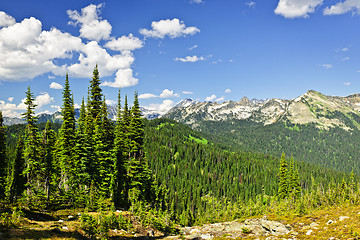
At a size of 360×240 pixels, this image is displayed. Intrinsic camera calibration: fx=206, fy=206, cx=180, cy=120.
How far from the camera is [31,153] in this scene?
1207 inches

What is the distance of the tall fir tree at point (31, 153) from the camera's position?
3028cm

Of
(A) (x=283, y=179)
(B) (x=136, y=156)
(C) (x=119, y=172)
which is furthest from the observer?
(A) (x=283, y=179)

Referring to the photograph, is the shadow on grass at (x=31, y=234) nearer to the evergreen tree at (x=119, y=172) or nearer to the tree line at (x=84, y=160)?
the tree line at (x=84, y=160)

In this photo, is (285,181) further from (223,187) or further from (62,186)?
(223,187)

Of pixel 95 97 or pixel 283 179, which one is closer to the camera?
pixel 95 97

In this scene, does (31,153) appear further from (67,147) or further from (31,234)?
(31,234)

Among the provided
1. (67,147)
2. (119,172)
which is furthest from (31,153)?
(119,172)

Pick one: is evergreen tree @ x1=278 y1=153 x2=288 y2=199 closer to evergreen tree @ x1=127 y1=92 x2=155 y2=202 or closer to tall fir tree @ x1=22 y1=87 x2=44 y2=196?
evergreen tree @ x1=127 y1=92 x2=155 y2=202

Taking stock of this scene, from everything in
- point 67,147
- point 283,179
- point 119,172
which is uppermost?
point 67,147

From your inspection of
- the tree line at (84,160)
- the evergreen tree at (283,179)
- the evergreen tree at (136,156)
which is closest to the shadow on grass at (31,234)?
the tree line at (84,160)

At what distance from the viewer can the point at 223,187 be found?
170375 mm

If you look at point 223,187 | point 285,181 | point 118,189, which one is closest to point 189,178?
point 223,187

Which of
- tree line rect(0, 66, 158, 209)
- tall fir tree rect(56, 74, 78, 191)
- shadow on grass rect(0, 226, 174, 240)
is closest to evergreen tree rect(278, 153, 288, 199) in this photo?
tree line rect(0, 66, 158, 209)

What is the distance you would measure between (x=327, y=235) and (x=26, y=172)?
127ft
